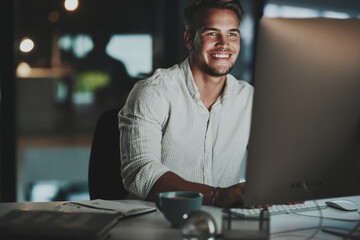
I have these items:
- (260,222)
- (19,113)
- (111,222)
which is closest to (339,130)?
(260,222)

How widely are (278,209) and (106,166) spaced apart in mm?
802

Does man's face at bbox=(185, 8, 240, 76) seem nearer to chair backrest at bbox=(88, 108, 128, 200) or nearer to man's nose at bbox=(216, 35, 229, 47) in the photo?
man's nose at bbox=(216, 35, 229, 47)

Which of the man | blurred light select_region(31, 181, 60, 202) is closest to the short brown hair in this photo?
the man

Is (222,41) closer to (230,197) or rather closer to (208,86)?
(208,86)

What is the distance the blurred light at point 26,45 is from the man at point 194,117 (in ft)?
4.50

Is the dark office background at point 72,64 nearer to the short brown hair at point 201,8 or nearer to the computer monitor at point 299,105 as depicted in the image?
the short brown hair at point 201,8

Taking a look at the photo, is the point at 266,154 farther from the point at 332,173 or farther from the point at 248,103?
the point at 248,103

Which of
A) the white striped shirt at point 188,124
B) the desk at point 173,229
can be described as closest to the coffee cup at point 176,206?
the desk at point 173,229

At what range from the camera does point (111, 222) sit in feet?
3.39

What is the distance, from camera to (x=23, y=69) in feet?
10.2

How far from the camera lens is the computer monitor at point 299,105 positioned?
3.18ft

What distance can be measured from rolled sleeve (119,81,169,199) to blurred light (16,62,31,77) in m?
1.53

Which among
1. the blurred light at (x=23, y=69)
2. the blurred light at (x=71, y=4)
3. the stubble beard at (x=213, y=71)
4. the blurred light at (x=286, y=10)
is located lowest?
the blurred light at (x=23, y=69)

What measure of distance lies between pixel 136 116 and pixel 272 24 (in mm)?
860
